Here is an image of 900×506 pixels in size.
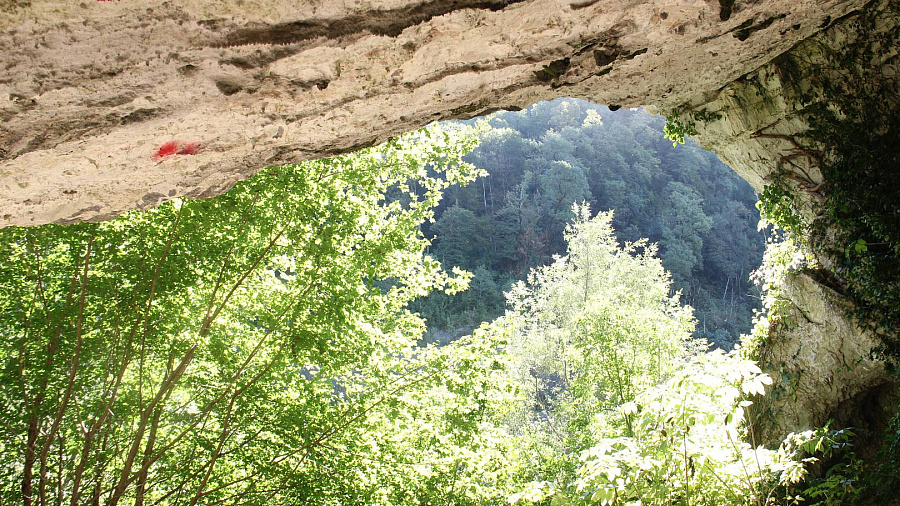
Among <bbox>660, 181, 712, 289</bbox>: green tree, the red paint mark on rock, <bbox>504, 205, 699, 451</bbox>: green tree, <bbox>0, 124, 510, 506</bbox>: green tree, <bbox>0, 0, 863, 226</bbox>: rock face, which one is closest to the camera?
<bbox>0, 0, 863, 226</bbox>: rock face

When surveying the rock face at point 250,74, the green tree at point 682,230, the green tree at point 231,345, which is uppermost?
the green tree at point 682,230

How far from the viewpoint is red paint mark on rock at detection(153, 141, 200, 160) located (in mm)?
1764

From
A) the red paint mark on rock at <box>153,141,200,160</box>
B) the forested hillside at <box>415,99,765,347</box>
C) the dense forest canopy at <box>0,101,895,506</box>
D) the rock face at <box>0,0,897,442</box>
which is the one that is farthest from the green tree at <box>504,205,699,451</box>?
the forested hillside at <box>415,99,765,347</box>

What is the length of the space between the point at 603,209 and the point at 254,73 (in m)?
51.9

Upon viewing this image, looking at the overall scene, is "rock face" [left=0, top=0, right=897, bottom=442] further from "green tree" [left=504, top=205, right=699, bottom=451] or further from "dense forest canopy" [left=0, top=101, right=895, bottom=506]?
"green tree" [left=504, top=205, right=699, bottom=451]

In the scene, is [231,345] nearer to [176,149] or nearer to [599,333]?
[176,149]

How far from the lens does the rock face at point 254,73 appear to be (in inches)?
50.9

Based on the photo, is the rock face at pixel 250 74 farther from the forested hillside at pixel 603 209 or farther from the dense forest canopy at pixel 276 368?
the forested hillside at pixel 603 209

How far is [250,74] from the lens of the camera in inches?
61.3

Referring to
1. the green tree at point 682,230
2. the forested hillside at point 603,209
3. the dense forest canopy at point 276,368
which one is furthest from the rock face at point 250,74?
the green tree at point 682,230

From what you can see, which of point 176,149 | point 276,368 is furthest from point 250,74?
point 276,368

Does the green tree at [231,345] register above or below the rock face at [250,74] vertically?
above

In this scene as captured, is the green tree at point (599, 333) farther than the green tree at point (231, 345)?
Yes

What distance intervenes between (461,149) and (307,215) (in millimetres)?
2022
